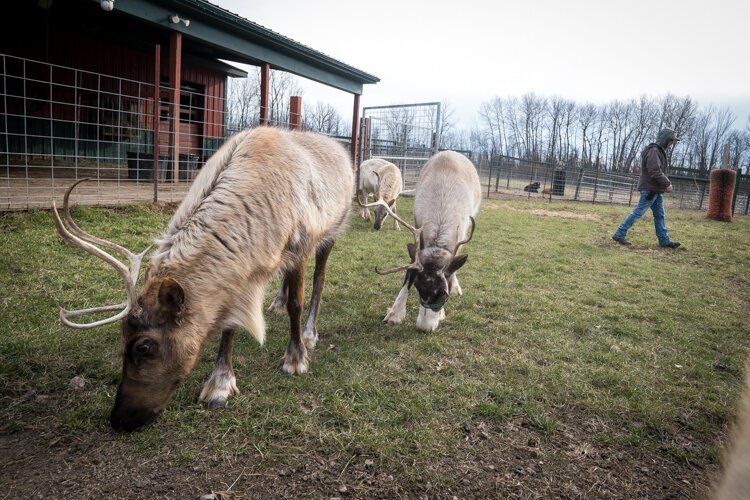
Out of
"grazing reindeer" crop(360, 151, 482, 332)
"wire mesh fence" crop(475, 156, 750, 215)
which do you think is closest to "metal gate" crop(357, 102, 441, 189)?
"wire mesh fence" crop(475, 156, 750, 215)

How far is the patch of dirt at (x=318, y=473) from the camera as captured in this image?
2.28 meters

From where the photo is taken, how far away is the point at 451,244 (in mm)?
4621

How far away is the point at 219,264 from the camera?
2.63 metres

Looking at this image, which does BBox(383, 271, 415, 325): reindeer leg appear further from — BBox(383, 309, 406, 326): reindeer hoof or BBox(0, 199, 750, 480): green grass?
BBox(0, 199, 750, 480): green grass

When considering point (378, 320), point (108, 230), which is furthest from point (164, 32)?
point (378, 320)

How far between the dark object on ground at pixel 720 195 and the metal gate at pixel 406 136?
9.89 metres

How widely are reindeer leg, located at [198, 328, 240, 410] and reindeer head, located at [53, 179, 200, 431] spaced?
1.51ft

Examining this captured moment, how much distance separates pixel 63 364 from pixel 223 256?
5.71 feet

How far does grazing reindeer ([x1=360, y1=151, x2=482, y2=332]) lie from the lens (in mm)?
4410

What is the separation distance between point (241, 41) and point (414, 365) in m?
11.0

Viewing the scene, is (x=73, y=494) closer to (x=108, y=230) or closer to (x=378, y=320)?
(x=378, y=320)

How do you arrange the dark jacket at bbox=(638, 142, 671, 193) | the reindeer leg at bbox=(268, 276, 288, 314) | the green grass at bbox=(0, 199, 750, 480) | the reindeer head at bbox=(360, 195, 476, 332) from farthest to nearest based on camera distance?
the dark jacket at bbox=(638, 142, 671, 193) < the reindeer leg at bbox=(268, 276, 288, 314) < the reindeer head at bbox=(360, 195, 476, 332) < the green grass at bbox=(0, 199, 750, 480)

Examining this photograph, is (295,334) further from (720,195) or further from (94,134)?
(720,195)

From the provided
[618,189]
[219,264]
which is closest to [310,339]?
[219,264]
